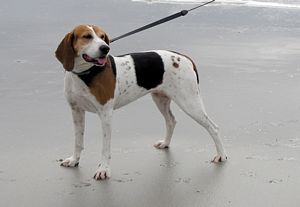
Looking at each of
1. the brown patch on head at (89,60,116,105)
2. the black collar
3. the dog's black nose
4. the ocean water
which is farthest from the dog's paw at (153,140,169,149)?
the ocean water

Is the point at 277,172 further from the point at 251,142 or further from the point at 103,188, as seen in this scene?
the point at 103,188

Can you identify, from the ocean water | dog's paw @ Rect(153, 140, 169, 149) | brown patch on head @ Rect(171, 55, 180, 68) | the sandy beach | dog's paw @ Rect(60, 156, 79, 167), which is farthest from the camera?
the ocean water

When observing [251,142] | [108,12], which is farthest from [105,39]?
[108,12]

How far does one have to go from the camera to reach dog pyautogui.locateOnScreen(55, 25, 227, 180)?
15.2 feet

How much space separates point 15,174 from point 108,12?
9.15 meters

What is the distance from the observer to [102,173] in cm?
471

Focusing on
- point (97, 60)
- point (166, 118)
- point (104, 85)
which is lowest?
point (166, 118)

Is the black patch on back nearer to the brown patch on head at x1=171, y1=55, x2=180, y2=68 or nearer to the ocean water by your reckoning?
the brown patch on head at x1=171, y1=55, x2=180, y2=68

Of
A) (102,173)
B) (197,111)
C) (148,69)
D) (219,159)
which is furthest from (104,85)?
(219,159)

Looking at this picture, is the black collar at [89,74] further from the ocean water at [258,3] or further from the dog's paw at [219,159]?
the ocean water at [258,3]

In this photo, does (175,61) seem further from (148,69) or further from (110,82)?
(110,82)

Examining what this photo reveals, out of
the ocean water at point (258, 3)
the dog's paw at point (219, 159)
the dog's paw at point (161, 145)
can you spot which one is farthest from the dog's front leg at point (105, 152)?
the ocean water at point (258, 3)

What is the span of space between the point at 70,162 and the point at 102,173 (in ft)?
1.22

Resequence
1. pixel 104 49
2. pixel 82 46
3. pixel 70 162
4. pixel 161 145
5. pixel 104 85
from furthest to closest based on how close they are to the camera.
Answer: pixel 161 145 → pixel 70 162 → pixel 104 85 → pixel 82 46 → pixel 104 49
